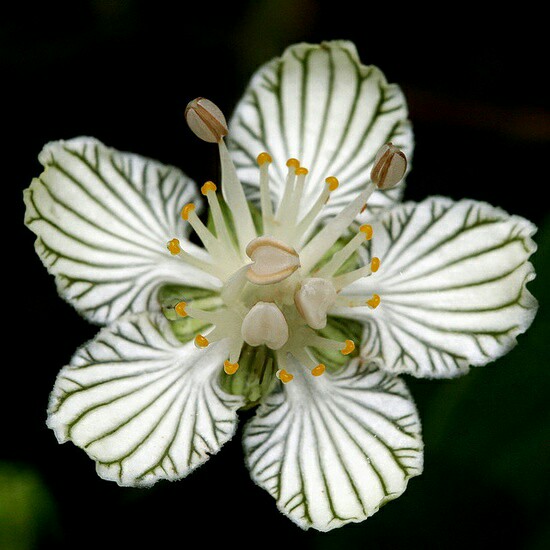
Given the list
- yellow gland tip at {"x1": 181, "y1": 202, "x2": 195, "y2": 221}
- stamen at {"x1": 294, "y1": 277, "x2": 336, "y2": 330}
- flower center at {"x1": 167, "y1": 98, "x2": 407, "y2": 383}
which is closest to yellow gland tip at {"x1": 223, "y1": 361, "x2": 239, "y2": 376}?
flower center at {"x1": 167, "y1": 98, "x2": 407, "y2": 383}

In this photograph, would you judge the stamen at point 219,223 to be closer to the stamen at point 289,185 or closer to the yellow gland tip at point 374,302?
the stamen at point 289,185

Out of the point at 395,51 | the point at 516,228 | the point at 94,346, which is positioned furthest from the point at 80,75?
the point at 516,228

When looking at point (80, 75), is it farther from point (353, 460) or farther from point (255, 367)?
point (353, 460)

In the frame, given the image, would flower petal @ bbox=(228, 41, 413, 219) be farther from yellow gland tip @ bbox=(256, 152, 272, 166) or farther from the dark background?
the dark background

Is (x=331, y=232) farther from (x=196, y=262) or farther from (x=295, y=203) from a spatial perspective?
(x=196, y=262)

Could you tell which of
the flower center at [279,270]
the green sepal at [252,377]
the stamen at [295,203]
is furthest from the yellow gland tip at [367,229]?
the green sepal at [252,377]
